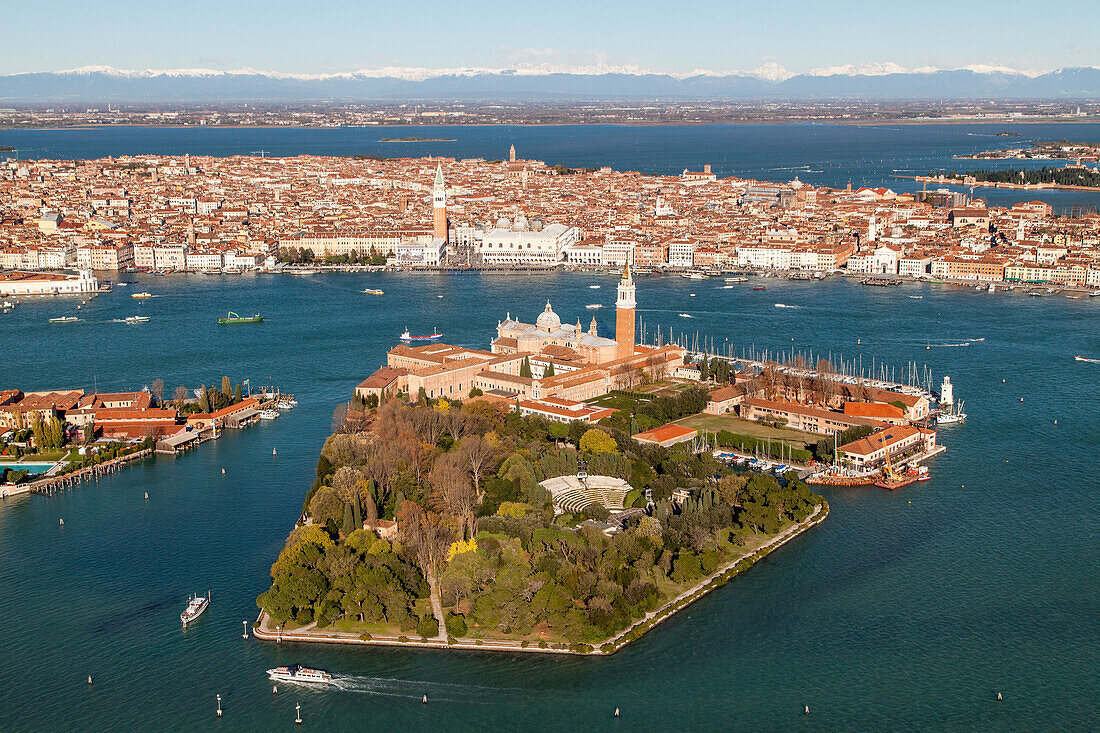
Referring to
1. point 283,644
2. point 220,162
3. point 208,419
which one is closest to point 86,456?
point 208,419

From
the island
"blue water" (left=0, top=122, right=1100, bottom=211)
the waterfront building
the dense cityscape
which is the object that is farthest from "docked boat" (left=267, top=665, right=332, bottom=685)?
Result: "blue water" (left=0, top=122, right=1100, bottom=211)

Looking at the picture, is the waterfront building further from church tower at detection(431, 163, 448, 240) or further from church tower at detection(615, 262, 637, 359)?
church tower at detection(615, 262, 637, 359)

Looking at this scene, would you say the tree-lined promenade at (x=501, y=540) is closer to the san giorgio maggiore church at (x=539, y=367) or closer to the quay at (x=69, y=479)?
the san giorgio maggiore church at (x=539, y=367)

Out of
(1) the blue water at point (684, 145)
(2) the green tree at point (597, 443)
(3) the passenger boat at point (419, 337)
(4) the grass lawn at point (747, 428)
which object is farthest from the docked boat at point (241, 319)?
(1) the blue water at point (684, 145)

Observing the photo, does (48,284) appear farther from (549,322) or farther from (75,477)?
(75,477)

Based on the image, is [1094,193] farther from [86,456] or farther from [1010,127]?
[1010,127]

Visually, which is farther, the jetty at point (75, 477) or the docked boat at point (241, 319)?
the docked boat at point (241, 319)

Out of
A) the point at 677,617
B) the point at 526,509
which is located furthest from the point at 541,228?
the point at 677,617
